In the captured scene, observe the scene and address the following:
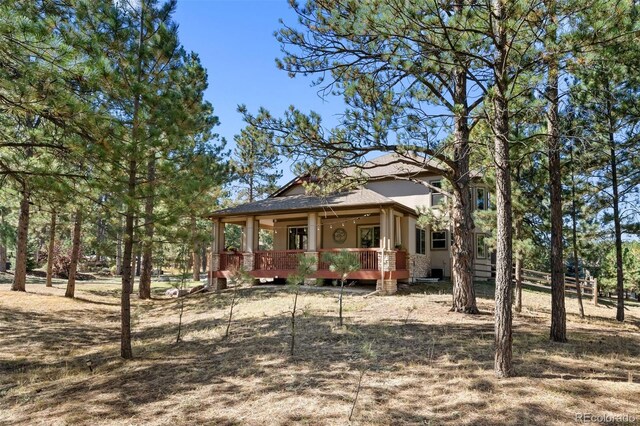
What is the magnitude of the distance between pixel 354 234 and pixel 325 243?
1.46 meters

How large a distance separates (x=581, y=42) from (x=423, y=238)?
15138mm

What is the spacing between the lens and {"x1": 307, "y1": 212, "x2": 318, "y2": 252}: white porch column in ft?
48.7

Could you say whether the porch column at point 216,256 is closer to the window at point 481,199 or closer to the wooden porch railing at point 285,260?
the wooden porch railing at point 285,260

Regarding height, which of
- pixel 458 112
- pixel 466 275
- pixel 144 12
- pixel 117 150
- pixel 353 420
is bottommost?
pixel 353 420

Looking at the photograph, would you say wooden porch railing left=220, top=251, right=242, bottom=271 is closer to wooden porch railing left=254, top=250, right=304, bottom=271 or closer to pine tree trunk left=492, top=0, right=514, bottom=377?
wooden porch railing left=254, top=250, right=304, bottom=271

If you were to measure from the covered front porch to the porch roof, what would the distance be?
28 centimetres

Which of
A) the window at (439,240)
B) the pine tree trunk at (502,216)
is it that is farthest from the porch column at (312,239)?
the pine tree trunk at (502,216)

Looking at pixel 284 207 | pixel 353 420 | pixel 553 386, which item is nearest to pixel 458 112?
pixel 553 386

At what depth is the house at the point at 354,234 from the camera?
14.0 metres

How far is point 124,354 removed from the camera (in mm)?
7109

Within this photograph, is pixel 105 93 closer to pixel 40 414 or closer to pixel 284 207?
pixel 40 414

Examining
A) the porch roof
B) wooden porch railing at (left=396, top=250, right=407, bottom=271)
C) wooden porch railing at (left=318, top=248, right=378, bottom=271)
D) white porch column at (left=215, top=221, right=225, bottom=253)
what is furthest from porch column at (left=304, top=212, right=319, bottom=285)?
white porch column at (left=215, top=221, right=225, bottom=253)

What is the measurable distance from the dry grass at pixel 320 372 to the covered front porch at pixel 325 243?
11.7ft

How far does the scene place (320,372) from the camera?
5418mm
